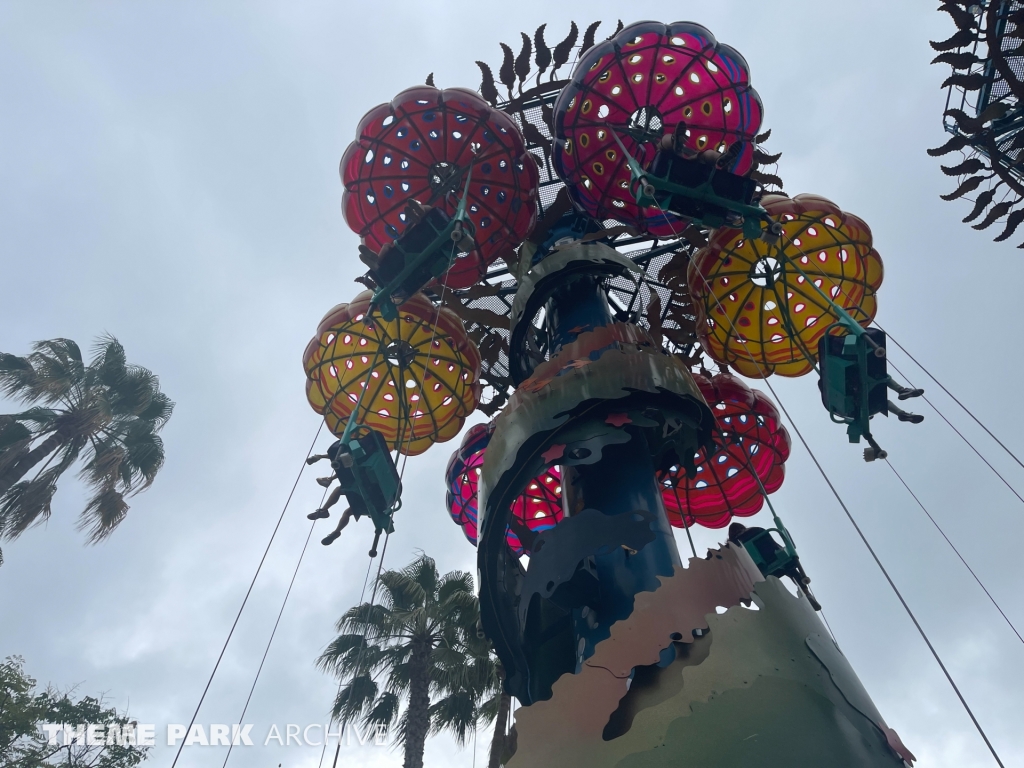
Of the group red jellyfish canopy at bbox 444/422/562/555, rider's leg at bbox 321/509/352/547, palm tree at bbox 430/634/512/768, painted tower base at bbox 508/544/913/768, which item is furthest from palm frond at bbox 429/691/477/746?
painted tower base at bbox 508/544/913/768

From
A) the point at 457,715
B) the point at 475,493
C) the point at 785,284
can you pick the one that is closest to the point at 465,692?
the point at 457,715

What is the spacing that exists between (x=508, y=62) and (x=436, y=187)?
3708 millimetres

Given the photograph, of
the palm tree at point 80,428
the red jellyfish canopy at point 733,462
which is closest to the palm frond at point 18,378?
the palm tree at point 80,428

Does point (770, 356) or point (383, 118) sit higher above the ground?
A: point (383, 118)

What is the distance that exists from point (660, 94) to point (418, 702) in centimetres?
1075

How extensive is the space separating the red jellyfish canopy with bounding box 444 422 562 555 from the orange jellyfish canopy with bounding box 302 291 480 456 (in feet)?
2.14

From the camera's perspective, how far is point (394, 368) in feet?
38.3

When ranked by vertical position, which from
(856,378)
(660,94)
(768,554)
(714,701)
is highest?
(660,94)

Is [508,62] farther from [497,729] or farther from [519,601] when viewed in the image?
[497,729]

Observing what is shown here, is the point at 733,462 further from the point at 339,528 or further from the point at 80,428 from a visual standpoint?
the point at 80,428

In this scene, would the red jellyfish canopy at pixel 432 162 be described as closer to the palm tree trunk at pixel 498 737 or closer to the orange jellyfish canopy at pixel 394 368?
the orange jellyfish canopy at pixel 394 368

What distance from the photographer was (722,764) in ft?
14.9

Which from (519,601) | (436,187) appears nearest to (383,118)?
(436,187)

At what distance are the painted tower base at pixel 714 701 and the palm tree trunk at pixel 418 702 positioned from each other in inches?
307
